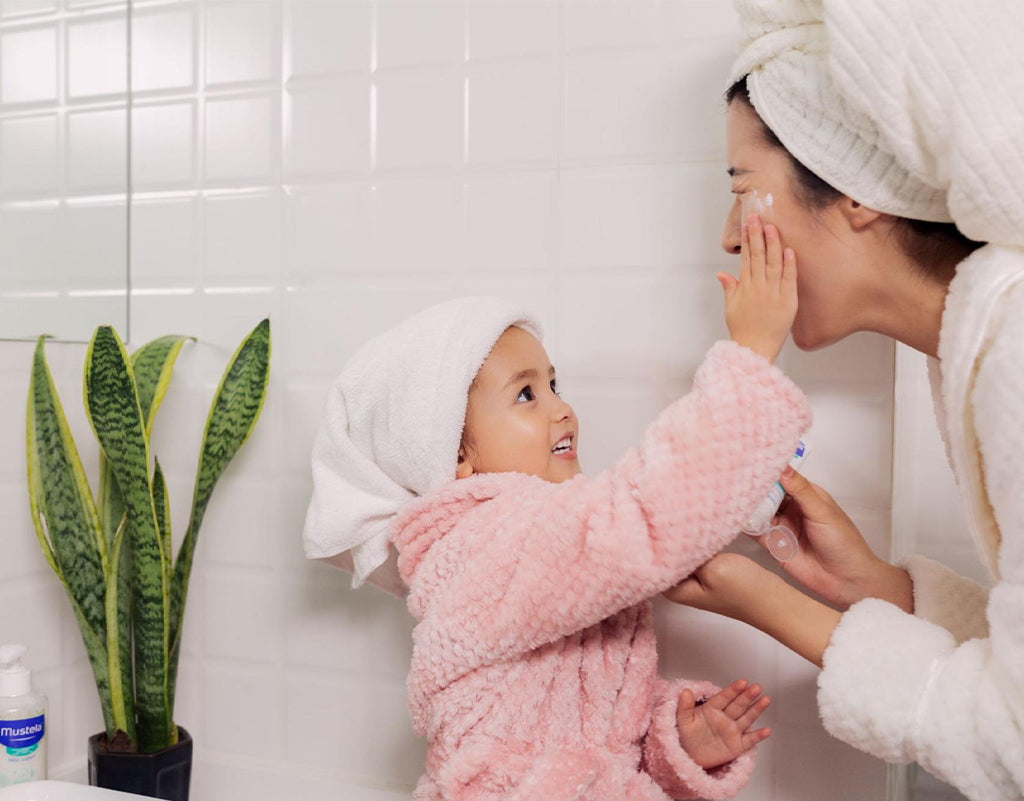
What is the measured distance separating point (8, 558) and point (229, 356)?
41 centimetres

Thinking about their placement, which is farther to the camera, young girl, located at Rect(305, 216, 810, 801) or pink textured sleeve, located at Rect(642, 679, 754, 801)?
pink textured sleeve, located at Rect(642, 679, 754, 801)

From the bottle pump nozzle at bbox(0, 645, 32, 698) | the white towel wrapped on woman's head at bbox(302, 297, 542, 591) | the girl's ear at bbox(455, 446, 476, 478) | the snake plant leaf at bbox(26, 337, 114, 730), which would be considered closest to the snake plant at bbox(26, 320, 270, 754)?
the snake plant leaf at bbox(26, 337, 114, 730)

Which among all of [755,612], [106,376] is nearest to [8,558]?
[106,376]

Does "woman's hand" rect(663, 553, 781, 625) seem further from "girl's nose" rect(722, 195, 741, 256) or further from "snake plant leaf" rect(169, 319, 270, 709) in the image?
"snake plant leaf" rect(169, 319, 270, 709)

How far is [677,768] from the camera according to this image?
3.17 feet

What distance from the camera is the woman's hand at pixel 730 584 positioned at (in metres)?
0.90

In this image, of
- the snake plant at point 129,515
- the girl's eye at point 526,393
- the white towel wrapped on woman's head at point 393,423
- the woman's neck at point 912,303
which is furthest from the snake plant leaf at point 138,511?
the woman's neck at point 912,303

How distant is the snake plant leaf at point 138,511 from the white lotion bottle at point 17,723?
14cm

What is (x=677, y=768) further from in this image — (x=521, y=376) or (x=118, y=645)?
(x=118, y=645)

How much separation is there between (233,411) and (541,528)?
556 mm

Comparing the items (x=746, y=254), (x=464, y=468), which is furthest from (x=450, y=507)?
(x=746, y=254)

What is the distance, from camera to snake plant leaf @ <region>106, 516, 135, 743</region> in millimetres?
1289

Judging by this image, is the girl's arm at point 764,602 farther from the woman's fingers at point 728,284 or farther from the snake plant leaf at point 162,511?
the snake plant leaf at point 162,511

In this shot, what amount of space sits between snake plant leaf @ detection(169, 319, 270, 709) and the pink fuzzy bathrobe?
367mm
